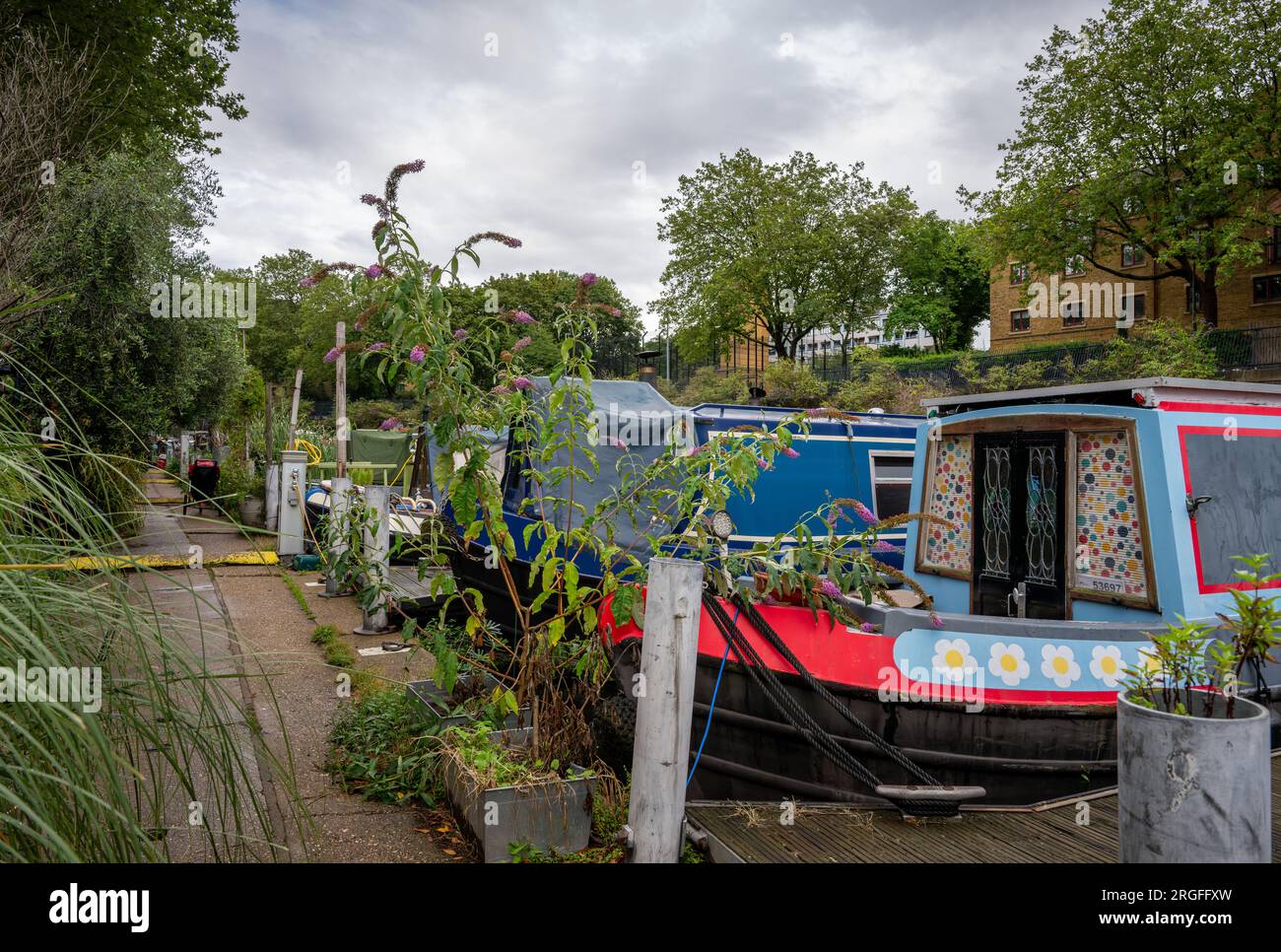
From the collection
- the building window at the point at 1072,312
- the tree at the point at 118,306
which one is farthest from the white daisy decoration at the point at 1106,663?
the building window at the point at 1072,312

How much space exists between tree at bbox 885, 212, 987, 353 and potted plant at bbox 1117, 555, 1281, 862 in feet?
144

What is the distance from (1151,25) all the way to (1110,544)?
26821mm

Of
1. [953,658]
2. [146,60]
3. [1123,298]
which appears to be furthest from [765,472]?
[1123,298]

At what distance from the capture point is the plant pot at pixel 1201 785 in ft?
8.27

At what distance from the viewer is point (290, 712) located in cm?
638

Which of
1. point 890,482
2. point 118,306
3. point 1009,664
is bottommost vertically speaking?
point 1009,664

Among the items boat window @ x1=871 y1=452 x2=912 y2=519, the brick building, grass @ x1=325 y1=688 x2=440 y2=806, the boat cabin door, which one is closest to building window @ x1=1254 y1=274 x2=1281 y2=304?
the brick building

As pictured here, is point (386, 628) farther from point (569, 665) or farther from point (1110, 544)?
point (1110, 544)

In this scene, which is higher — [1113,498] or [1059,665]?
[1113,498]

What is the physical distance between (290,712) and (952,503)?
5008 mm

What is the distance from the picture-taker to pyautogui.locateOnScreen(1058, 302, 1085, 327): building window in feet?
110

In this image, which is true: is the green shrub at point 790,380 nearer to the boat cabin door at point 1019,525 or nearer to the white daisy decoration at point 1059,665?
the boat cabin door at point 1019,525

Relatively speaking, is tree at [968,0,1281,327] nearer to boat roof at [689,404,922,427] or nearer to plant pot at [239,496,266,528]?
boat roof at [689,404,922,427]

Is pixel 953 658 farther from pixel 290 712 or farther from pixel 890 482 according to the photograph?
pixel 290 712
